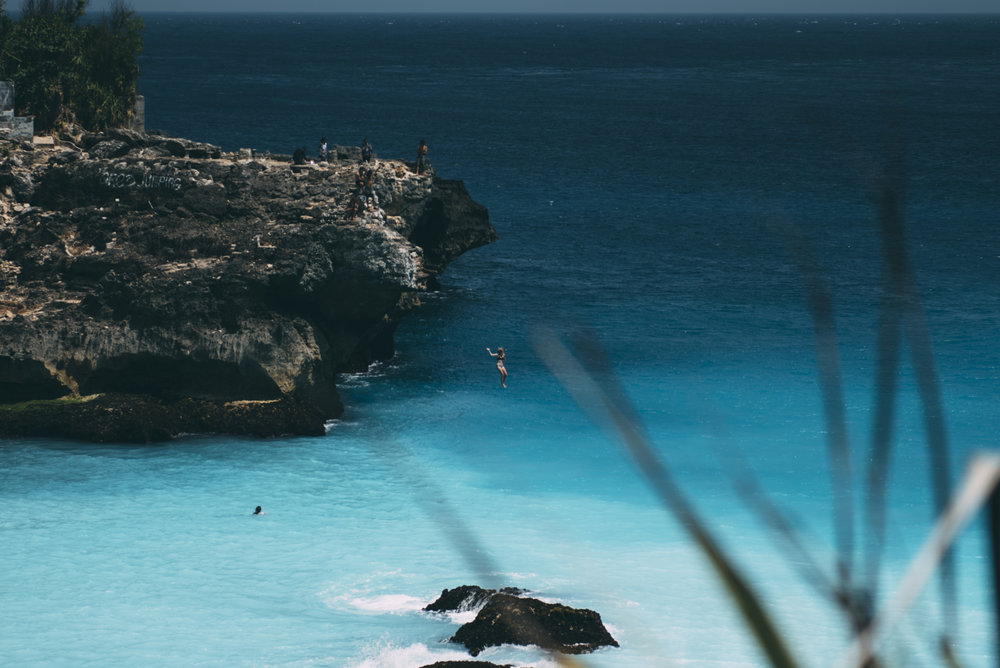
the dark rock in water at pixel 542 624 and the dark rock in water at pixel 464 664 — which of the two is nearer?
the dark rock in water at pixel 464 664

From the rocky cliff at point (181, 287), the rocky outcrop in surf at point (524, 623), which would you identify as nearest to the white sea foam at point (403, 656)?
the rocky outcrop in surf at point (524, 623)

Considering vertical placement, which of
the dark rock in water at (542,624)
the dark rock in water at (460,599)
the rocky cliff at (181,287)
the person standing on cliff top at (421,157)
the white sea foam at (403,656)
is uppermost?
the person standing on cliff top at (421,157)

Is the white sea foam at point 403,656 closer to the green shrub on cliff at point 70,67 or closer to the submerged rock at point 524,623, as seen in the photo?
the submerged rock at point 524,623

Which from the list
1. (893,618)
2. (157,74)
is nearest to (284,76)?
(157,74)

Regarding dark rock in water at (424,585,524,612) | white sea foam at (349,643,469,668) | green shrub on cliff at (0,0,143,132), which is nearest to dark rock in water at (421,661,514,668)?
white sea foam at (349,643,469,668)

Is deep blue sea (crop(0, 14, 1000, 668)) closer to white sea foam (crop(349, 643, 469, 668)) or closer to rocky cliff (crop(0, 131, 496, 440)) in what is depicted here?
white sea foam (crop(349, 643, 469, 668))

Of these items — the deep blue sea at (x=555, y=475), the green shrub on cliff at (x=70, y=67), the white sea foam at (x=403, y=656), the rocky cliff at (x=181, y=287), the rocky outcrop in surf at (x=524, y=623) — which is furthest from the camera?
the green shrub on cliff at (x=70, y=67)

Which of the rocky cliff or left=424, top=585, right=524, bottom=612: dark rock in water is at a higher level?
the rocky cliff
